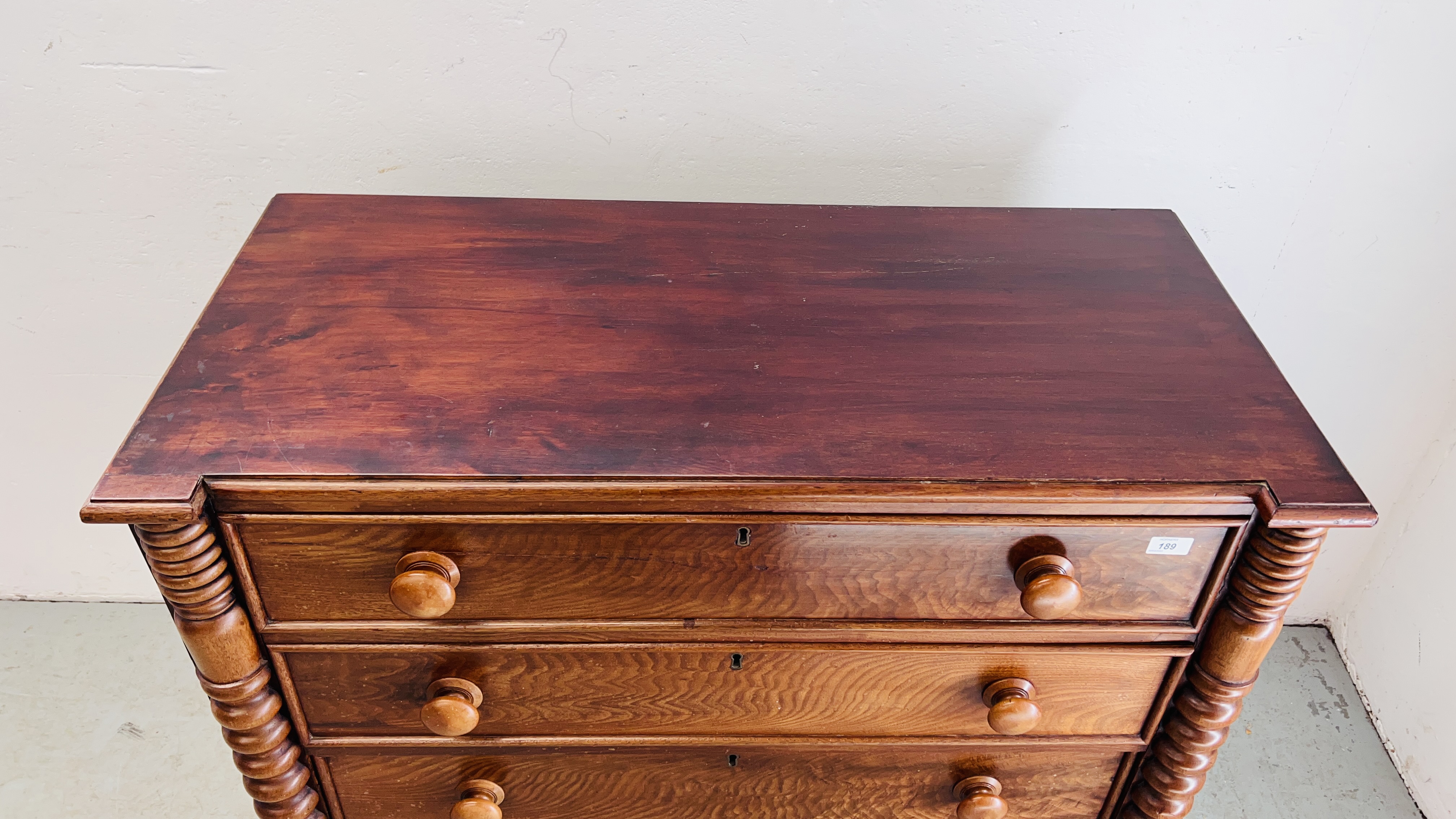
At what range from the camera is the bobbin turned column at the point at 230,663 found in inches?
33.9

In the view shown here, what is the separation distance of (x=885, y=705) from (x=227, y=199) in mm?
1128

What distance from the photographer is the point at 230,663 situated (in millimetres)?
947

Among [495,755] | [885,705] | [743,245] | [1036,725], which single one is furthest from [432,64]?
[1036,725]

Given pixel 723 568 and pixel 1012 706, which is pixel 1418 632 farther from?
pixel 723 568

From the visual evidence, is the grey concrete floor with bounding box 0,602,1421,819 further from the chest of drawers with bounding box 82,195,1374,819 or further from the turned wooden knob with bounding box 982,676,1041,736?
the turned wooden knob with bounding box 982,676,1041,736

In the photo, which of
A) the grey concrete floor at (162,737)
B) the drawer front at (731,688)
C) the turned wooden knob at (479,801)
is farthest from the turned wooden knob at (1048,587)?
the grey concrete floor at (162,737)

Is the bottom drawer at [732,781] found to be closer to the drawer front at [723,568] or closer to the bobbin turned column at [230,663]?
the bobbin turned column at [230,663]

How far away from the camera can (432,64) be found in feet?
4.25

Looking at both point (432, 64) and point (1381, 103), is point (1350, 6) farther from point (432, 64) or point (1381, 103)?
point (432, 64)

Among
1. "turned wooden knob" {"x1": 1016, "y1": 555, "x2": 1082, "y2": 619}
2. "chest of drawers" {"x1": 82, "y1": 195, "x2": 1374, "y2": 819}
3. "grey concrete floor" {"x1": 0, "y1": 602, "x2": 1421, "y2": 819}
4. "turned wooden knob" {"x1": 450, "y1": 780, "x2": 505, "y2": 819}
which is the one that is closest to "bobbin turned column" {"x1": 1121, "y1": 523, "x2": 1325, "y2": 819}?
"chest of drawers" {"x1": 82, "y1": 195, "x2": 1374, "y2": 819}

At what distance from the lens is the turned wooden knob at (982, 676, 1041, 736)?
1005mm

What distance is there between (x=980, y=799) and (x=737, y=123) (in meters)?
0.91

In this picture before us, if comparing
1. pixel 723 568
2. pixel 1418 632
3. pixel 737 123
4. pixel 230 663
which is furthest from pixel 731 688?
pixel 1418 632

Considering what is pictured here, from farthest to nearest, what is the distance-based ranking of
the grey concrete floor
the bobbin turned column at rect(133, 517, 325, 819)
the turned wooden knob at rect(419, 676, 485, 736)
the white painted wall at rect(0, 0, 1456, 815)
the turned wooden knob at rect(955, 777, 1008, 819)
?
1. the grey concrete floor
2. the white painted wall at rect(0, 0, 1456, 815)
3. the turned wooden knob at rect(955, 777, 1008, 819)
4. the turned wooden knob at rect(419, 676, 485, 736)
5. the bobbin turned column at rect(133, 517, 325, 819)
